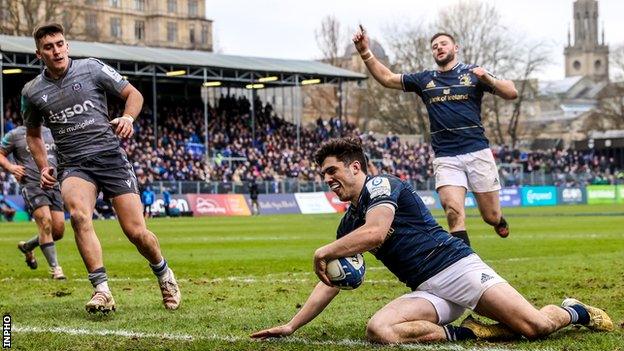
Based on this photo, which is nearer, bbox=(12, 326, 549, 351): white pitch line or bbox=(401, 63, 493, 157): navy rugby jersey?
bbox=(12, 326, 549, 351): white pitch line

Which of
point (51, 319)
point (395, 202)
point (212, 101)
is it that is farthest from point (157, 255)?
point (212, 101)

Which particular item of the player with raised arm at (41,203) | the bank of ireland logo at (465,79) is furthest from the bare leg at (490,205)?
the player with raised arm at (41,203)

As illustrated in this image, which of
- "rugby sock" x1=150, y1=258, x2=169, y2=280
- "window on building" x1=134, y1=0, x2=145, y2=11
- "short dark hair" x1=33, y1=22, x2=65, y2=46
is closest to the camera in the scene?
"short dark hair" x1=33, y1=22, x2=65, y2=46

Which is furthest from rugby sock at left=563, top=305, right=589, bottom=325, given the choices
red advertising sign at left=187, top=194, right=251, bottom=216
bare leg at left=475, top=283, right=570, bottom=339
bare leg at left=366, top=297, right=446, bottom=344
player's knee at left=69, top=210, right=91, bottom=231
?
red advertising sign at left=187, top=194, right=251, bottom=216

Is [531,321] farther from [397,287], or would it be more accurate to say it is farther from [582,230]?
[582,230]

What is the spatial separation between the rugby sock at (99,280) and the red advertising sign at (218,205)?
3972 centimetres

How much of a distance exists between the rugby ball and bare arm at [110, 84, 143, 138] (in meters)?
2.88

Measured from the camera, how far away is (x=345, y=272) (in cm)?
757

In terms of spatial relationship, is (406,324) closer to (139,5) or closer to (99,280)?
(99,280)

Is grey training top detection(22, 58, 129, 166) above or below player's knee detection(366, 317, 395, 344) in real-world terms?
above

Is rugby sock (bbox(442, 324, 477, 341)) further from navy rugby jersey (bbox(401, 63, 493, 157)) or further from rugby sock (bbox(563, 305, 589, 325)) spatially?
navy rugby jersey (bbox(401, 63, 493, 157))

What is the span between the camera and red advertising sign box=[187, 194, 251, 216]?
1961 inches

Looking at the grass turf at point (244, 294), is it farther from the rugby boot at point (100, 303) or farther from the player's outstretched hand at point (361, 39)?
the player's outstretched hand at point (361, 39)

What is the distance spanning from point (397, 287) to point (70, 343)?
17.2 feet
